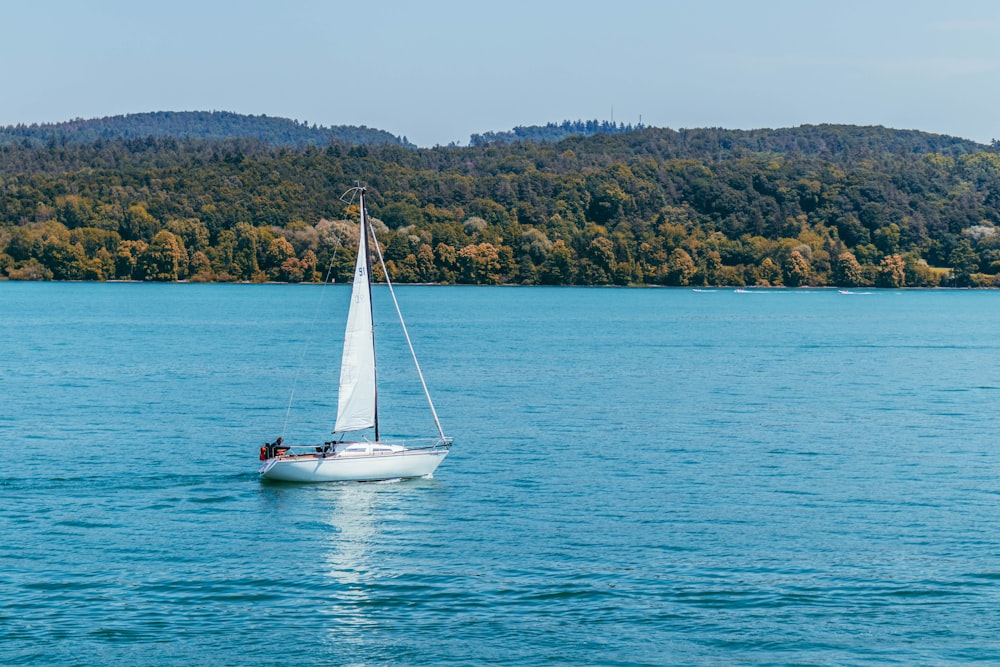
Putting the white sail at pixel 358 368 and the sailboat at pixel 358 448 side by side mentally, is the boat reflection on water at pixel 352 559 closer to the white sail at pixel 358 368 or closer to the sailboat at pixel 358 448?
the sailboat at pixel 358 448

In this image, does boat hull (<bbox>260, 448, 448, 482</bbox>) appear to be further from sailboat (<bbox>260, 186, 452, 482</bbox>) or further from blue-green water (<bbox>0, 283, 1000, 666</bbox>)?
blue-green water (<bbox>0, 283, 1000, 666</bbox>)

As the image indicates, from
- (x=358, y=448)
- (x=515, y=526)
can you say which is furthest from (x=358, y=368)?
(x=515, y=526)

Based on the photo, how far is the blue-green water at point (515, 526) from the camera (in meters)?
34.0

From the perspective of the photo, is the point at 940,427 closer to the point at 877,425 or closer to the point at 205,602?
the point at 877,425

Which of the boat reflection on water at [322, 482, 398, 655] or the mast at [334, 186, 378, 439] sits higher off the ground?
the mast at [334, 186, 378, 439]

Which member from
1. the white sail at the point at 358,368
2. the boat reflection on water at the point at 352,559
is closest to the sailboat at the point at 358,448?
the white sail at the point at 358,368

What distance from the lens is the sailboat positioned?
50906 mm

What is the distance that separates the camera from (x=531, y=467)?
186ft

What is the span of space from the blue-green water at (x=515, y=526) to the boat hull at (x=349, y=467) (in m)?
0.69

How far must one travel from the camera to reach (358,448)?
51.8 metres

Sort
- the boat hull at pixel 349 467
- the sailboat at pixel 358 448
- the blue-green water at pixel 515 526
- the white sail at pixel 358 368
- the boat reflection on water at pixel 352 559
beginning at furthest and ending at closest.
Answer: the white sail at pixel 358 368 → the sailboat at pixel 358 448 → the boat hull at pixel 349 467 → the boat reflection on water at pixel 352 559 → the blue-green water at pixel 515 526

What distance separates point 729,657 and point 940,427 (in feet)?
143

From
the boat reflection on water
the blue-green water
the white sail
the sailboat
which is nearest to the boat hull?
the sailboat

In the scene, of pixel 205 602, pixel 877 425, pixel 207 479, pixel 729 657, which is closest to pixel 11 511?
pixel 207 479
